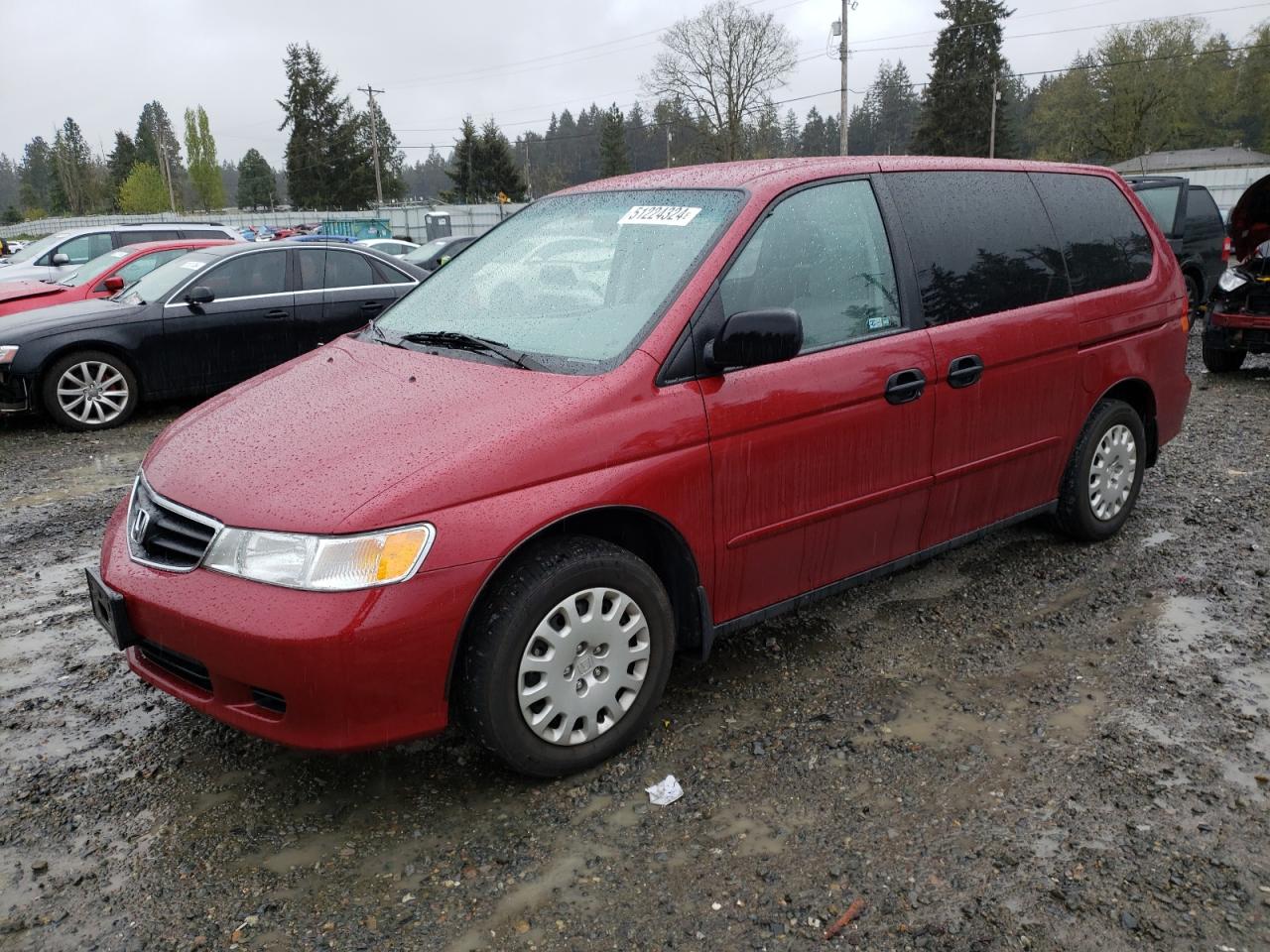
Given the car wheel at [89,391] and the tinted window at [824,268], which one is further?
the car wheel at [89,391]

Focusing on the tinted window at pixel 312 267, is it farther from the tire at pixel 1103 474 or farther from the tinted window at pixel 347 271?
the tire at pixel 1103 474

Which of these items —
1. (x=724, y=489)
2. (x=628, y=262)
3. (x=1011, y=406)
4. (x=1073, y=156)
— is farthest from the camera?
(x=1073, y=156)

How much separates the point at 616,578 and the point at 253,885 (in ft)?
4.16

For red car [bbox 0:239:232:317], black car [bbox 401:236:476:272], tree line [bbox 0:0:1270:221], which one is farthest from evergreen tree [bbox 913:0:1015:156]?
red car [bbox 0:239:232:317]

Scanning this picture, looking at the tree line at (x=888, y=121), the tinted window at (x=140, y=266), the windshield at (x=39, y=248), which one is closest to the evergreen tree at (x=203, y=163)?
the tree line at (x=888, y=121)

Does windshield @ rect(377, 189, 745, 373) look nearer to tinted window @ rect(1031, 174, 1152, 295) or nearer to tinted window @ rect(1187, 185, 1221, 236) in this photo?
tinted window @ rect(1031, 174, 1152, 295)

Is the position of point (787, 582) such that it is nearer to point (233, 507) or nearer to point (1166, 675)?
point (1166, 675)

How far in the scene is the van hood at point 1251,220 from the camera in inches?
372

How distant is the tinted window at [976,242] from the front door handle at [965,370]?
6.5 inches

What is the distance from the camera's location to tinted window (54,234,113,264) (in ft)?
53.3

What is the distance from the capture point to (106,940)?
2416mm

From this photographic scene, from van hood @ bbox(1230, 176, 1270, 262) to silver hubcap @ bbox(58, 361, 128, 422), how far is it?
1028cm

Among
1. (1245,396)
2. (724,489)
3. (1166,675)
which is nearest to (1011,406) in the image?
(1166,675)

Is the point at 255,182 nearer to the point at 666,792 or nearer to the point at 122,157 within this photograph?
the point at 122,157
